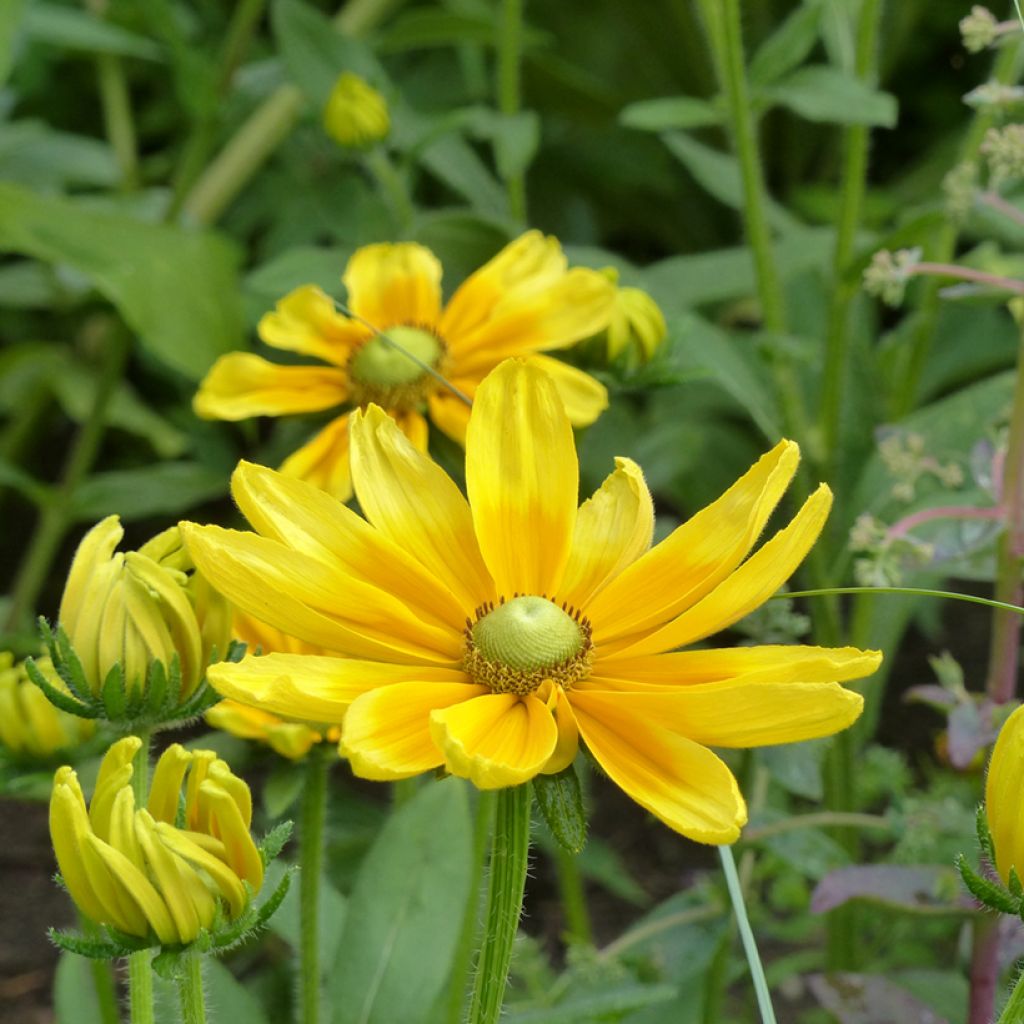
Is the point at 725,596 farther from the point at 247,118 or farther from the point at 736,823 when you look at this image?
the point at 247,118

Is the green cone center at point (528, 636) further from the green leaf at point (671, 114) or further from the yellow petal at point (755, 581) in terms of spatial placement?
the green leaf at point (671, 114)

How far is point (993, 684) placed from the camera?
2.94ft

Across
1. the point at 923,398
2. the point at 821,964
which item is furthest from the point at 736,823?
the point at 923,398

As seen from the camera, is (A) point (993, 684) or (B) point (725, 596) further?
(A) point (993, 684)

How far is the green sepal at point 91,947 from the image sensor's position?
542 millimetres

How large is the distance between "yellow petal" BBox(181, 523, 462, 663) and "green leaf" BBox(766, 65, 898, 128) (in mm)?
721

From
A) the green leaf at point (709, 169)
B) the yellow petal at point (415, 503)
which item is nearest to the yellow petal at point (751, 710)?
the yellow petal at point (415, 503)

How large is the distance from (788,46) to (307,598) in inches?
32.5

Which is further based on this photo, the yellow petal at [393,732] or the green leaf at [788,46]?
the green leaf at [788,46]

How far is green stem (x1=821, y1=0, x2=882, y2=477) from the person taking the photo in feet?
4.00

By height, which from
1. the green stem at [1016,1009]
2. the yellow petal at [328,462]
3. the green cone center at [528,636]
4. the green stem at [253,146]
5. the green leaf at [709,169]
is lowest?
the green stem at [1016,1009]

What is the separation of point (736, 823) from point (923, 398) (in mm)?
1464

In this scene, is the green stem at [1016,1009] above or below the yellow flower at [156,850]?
below

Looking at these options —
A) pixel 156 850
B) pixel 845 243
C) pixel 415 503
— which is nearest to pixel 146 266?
pixel 845 243
